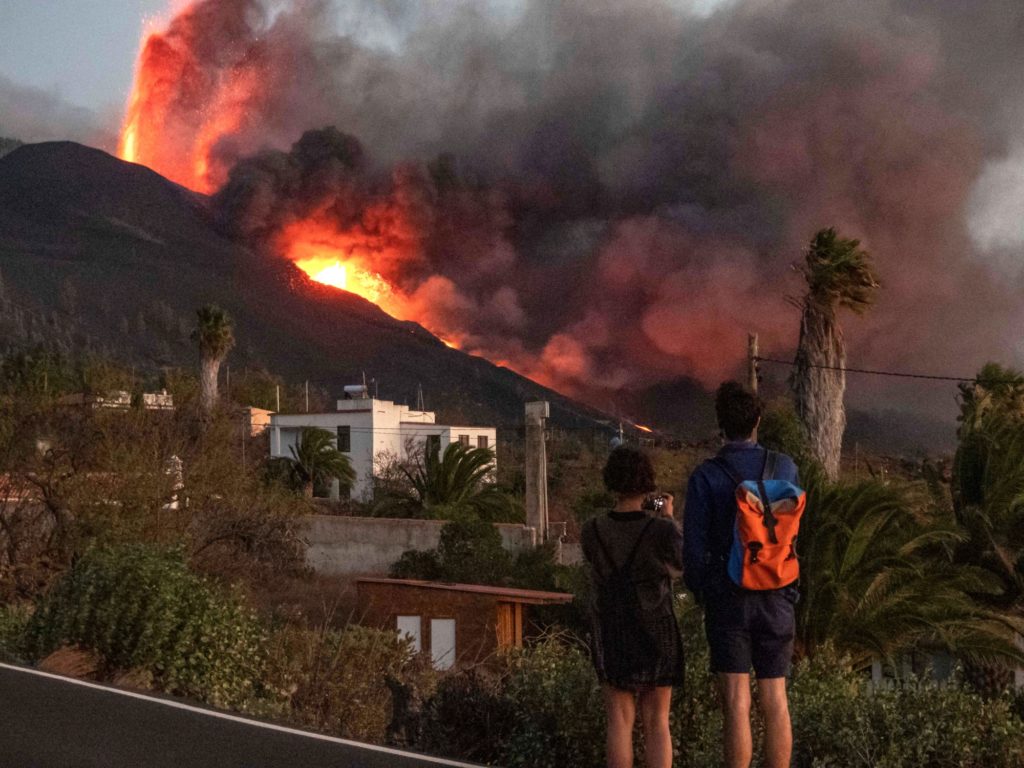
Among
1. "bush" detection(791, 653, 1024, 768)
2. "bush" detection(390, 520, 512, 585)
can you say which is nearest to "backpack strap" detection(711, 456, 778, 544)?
"bush" detection(791, 653, 1024, 768)

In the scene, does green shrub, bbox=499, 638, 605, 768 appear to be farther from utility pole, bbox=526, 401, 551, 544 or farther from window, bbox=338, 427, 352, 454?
window, bbox=338, 427, 352, 454

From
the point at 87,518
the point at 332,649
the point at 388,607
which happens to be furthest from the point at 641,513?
the point at 388,607

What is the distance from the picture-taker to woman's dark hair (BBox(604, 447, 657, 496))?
6691mm

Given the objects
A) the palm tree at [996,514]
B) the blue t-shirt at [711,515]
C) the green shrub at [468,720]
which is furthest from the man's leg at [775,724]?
the palm tree at [996,514]

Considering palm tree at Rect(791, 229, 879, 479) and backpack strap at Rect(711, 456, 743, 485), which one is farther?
palm tree at Rect(791, 229, 879, 479)

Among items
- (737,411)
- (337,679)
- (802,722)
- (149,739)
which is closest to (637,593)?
(737,411)

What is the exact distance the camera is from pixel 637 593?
261 inches

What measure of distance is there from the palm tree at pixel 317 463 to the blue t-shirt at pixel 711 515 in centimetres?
5506

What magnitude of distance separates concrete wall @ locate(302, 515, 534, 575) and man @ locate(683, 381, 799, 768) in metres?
38.7

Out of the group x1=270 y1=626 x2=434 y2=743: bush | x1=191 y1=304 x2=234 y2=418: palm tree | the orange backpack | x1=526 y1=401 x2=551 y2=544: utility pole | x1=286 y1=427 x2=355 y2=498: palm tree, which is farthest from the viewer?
x1=191 y1=304 x2=234 y2=418: palm tree

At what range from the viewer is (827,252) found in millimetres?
24531

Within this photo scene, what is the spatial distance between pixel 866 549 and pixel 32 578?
14088 millimetres

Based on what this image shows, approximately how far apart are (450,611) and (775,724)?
2387cm

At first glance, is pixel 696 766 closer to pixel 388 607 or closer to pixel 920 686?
pixel 920 686
